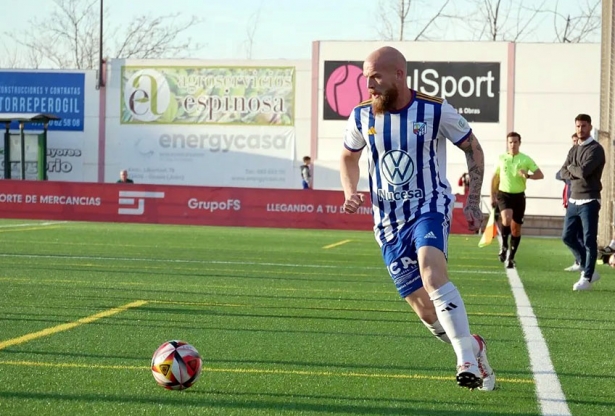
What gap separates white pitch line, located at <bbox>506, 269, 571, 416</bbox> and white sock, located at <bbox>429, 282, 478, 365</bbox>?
0.50 metres

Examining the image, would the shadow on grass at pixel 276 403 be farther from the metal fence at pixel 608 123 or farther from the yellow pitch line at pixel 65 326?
the metal fence at pixel 608 123

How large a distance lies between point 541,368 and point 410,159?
1814 millimetres

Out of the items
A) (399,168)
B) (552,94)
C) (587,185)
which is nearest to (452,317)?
(399,168)

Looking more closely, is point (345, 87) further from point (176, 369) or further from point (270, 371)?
point (176, 369)

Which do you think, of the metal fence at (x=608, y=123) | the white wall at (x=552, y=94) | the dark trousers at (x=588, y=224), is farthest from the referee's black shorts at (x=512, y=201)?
the white wall at (x=552, y=94)

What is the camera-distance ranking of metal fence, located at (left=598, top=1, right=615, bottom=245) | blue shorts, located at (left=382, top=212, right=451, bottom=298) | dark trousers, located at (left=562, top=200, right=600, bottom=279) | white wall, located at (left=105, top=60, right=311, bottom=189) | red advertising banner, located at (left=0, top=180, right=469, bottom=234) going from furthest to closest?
white wall, located at (left=105, top=60, right=311, bottom=189)
red advertising banner, located at (left=0, top=180, right=469, bottom=234)
metal fence, located at (left=598, top=1, right=615, bottom=245)
dark trousers, located at (left=562, top=200, right=600, bottom=279)
blue shorts, located at (left=382, top=212, right=451, bottom=298)

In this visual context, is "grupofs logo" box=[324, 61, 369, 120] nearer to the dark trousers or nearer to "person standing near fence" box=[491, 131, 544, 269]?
"person standing near fence" box=[491, 131, 544, 269]

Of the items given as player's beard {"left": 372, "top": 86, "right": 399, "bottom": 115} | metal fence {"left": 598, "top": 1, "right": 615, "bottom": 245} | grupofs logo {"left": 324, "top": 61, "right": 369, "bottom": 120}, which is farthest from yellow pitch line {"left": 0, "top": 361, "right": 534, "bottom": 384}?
grupofs logo {"left": 324, "top": 61, "right": 369, "bottom": 120}

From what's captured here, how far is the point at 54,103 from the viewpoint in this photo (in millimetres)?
44938

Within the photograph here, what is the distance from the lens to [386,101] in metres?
6.73

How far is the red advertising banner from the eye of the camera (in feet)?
98.0

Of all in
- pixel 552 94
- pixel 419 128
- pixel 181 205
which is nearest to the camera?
pixel 419 128

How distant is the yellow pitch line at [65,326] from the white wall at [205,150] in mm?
32213

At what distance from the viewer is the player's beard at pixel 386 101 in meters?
6.70
